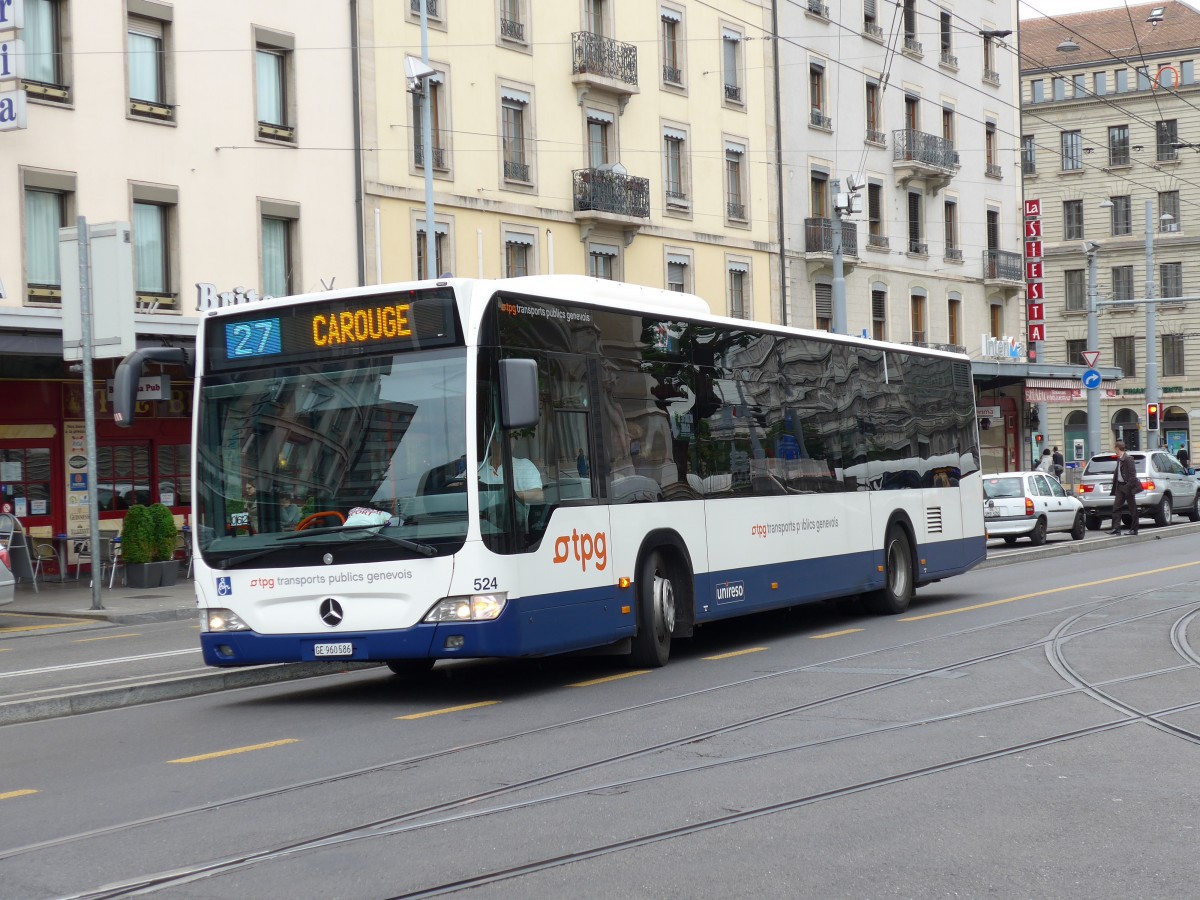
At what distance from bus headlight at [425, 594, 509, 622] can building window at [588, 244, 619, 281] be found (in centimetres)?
2554

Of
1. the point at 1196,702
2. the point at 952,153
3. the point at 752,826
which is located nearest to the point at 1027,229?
the point at 952,153

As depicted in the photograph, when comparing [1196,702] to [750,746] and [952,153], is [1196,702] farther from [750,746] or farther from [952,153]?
[952,153]

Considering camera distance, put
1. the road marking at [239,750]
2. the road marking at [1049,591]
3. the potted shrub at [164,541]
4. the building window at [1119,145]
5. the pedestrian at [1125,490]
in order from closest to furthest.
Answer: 1. the road marking at [239,750]
2. the road marking at [1049,591]
3. the potted shrub at [164,541]
4. the pedestrian at [1125,490]
5. the building window at [1119,145]

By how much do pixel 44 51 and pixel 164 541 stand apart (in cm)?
785

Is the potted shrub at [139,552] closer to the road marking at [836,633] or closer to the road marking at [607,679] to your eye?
the road marking at [836,633]

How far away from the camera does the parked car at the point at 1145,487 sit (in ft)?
122

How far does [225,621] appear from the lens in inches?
434

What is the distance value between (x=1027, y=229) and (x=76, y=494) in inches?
1448

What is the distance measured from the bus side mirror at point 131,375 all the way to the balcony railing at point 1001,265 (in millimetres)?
44307

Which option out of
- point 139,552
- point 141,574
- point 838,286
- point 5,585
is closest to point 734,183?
point 838,286

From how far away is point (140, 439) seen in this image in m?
27.7

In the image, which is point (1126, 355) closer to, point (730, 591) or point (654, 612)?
point (730, 591)

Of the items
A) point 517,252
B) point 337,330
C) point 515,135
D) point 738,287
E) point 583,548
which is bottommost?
point 583,548

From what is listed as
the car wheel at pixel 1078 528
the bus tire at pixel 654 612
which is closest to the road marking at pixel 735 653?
the bus tire at pixel 654 612
